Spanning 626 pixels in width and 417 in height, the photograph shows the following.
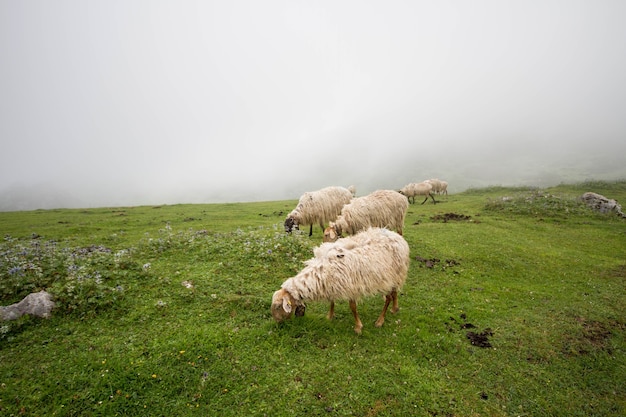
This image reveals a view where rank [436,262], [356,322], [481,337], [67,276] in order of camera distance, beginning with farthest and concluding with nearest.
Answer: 1. [436,262]
2. [67,276]
3. [481,337]
4. [356,322]

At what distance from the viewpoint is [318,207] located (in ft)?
65.8

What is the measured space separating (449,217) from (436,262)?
41.9ft

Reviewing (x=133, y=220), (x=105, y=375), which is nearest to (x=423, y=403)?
(x=105, y=375)

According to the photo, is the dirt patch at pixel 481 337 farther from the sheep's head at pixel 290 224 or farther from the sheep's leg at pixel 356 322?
the sheep's head at pixel 290 224

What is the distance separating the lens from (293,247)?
14430mm

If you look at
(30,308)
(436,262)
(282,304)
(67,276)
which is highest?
(67,276)

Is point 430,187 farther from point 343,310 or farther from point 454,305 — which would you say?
point 343,310

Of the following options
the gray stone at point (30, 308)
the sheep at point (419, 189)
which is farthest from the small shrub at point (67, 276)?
the sheep at point (419, 189)

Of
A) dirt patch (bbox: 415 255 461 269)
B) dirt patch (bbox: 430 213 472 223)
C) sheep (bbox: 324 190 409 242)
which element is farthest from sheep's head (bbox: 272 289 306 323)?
dirt patch (bbox: 430 213 472 223)

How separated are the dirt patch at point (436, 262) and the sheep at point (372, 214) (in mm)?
2645

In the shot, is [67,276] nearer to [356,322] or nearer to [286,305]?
[286,305]

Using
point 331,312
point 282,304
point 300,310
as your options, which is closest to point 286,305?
point 282,304

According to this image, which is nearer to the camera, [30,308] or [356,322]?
[30,308]

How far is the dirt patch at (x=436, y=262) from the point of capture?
14.8 metres
